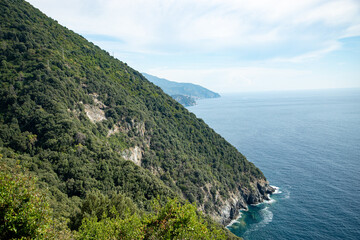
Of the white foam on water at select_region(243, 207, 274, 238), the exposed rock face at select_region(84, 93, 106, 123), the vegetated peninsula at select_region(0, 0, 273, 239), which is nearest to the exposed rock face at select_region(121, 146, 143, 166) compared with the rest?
the vegetated peninsula at select_region(0, 0, 273, 239)

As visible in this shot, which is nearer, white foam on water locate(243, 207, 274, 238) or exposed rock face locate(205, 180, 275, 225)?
white foam on water locate(243, 207, 274, 238)

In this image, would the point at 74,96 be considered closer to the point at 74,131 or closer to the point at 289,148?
the point at 74,131

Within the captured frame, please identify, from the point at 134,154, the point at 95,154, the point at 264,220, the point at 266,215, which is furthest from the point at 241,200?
the point at 95,154

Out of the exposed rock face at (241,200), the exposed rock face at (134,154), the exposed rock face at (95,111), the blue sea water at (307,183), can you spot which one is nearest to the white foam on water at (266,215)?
the blue sea water at (307,183)

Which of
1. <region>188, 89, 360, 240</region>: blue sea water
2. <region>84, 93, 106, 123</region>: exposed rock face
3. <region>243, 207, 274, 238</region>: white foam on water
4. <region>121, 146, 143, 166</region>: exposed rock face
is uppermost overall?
<region>84, 93, 106, 123</region>: exposed rock face

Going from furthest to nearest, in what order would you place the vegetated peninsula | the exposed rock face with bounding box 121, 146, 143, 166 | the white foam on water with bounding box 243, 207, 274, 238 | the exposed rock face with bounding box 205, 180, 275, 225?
the exposed rock face with bounding box 205, 180, 275, 225, the white foam on water with bounding box 243, 207, 274, 238, the exposed rock face with bounding box 121, 146, 143, 166, the vegetated peninsula

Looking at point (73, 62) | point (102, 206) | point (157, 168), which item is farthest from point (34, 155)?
point (73, 62)

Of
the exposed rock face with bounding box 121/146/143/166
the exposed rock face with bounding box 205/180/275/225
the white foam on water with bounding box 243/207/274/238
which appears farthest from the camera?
the exposed rock face with bounding box 205/180/275/225

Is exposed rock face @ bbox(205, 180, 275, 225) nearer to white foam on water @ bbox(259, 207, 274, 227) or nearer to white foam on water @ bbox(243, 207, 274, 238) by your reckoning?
white foam on water @ bbox(259, 207, 274, 227)
